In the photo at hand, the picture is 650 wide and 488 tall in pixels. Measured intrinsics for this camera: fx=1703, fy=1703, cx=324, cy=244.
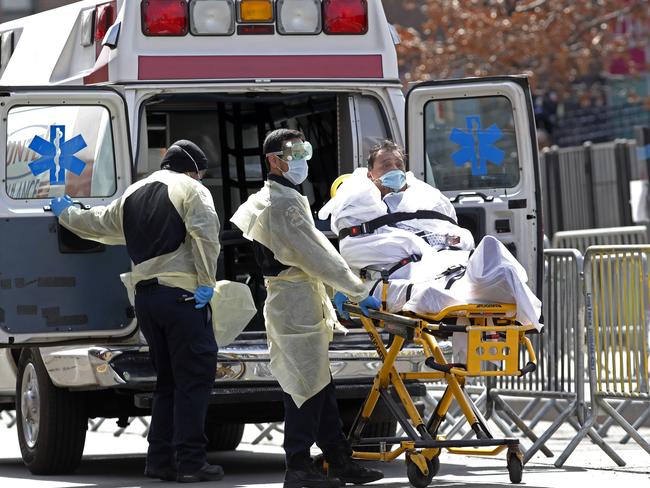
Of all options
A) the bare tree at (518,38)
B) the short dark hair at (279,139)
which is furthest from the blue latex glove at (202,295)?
the bare tree at (518,38)

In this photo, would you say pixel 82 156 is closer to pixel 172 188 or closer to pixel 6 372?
pixel 172 188

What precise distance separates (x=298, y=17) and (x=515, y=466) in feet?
9.91

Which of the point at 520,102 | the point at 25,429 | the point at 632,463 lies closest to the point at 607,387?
the point at 632,463

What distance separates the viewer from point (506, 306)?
7.93 m

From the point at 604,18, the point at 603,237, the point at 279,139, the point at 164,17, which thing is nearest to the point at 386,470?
the point at 279,139

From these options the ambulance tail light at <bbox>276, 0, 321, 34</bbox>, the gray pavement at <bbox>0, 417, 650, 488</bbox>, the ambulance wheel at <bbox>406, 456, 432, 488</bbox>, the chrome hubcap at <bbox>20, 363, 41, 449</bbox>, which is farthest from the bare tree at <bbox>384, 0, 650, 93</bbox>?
the ambulance wheel at <bbox>406, 456, 432, 488</bbox>

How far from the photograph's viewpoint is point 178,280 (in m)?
8.78

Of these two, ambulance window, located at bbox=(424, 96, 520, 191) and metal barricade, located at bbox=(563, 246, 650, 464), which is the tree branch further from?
metal barricade, located at bbox=(563, 246, 650, 464)

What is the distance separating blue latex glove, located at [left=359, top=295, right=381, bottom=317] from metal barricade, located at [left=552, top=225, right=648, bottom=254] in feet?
20.6

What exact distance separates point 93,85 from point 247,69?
3.11ft

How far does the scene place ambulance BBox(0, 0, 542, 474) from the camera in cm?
903

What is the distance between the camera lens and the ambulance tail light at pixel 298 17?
9820mm

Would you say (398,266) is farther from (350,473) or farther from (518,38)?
(518,38)

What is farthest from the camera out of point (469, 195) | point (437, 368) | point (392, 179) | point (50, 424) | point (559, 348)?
point (559, 348)
